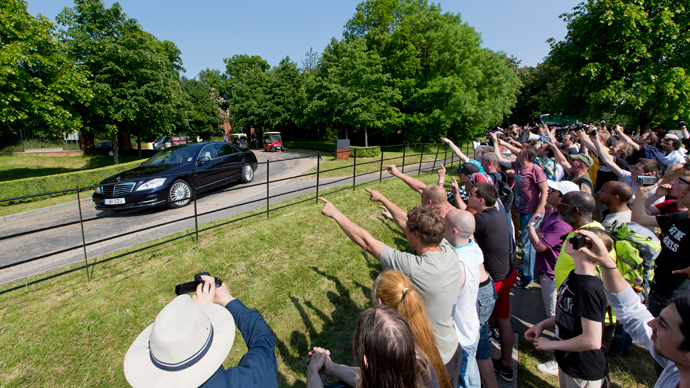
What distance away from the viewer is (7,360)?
→ 300cm

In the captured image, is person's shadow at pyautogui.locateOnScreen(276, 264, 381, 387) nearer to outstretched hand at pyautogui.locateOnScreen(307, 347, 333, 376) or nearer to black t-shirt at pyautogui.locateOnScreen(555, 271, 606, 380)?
outstretched hand at pyautogui.locateOnScreen(307, 347, 333, 376)

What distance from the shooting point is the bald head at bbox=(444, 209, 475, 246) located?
259 cm

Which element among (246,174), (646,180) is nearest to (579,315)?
(646,180)

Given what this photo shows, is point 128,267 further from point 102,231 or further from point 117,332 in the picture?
point 102,231

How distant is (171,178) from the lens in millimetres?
8164

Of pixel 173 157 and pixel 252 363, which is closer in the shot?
pixel 252 363

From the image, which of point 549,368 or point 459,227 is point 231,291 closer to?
point 459,227

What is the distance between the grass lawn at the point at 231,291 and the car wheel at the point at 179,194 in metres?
2.77

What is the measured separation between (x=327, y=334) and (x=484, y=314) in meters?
1.83

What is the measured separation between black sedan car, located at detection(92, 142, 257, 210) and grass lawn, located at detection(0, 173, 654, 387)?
1.57 meters

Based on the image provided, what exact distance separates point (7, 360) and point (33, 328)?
415 mm

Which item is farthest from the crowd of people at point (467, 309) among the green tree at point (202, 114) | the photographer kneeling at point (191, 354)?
the green tree at point (202, 114)

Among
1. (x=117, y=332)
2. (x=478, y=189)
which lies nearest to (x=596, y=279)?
(x=478, y=189)

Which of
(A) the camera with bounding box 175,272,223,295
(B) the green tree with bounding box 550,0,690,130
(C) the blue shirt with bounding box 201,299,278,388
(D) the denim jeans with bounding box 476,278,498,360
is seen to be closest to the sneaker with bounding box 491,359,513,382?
(D) the denim jeans with bounding box 476,278,498,360
